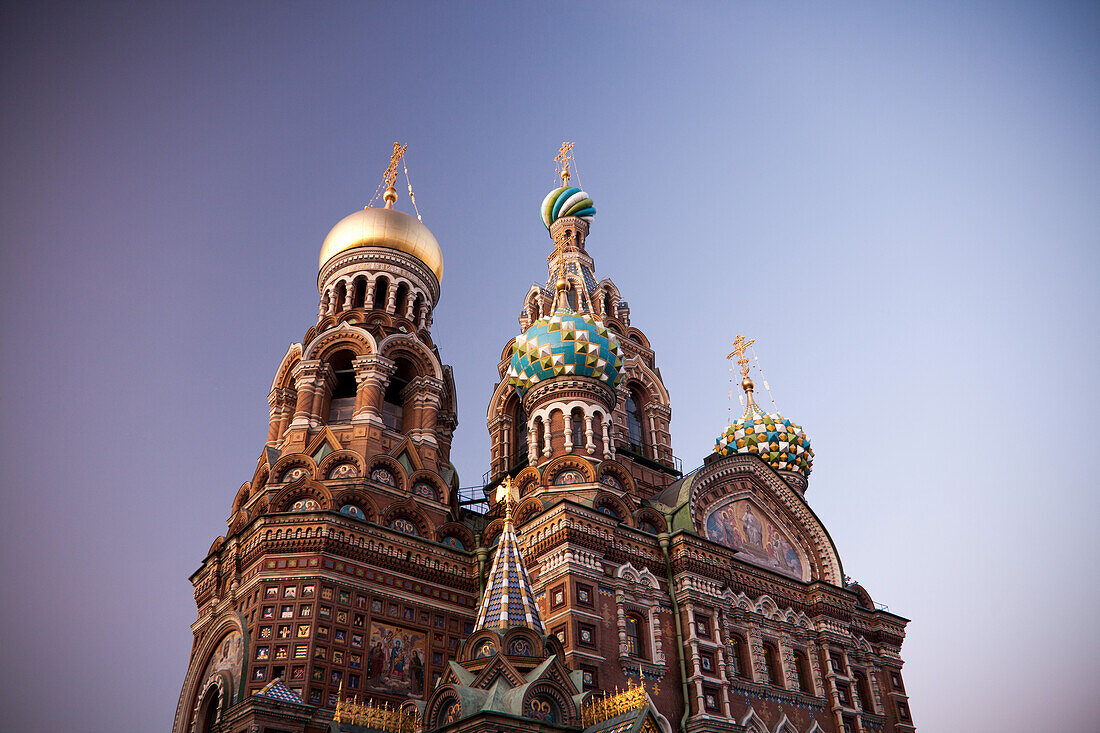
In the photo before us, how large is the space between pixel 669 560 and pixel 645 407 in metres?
8.01

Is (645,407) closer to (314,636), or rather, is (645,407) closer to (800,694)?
(800,694)

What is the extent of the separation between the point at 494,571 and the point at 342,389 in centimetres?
954

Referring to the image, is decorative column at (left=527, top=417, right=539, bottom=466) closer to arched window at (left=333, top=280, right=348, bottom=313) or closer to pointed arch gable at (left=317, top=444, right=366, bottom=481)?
pointed arch gable at (left=317, top=444, right=366, bottom=481)

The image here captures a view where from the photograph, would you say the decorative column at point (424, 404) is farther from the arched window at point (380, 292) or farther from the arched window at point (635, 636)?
the arched window at point (635, 636)

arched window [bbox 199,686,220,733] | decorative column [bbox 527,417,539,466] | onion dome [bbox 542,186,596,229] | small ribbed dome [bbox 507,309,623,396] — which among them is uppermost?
onion dome [bbox 542,186,596,229]

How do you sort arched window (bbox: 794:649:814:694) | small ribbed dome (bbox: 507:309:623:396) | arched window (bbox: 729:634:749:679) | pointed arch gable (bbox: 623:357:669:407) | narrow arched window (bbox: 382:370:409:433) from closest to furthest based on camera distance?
1. arched window (bbox: 729:634:749:679)
2. arched window (bbox: 794:649:814:694)
3. small ribbed dome (bbox: 507:309:623:396)
4. narrow arched window (bbox: 382:370:409:433)
5. pointed arch gable (bbox: 623:357:669:407)

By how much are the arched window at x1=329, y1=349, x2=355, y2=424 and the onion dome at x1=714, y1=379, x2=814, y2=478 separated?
1164cm

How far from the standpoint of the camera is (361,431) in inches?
758

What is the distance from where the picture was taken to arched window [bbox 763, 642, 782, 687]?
728 inches

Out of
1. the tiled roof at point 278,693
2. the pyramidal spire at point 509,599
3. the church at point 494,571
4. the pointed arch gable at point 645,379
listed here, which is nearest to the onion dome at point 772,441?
the pointed arch gable at point 645,379

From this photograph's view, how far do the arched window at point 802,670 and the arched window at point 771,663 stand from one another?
1.72 feet

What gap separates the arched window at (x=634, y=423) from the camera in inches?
977

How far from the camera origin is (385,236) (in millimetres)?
22844

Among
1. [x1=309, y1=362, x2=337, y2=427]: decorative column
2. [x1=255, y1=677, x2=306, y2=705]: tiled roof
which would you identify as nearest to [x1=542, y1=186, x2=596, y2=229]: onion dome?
[x1=309, y1=362, x2=337, y2=427]: decorative column
